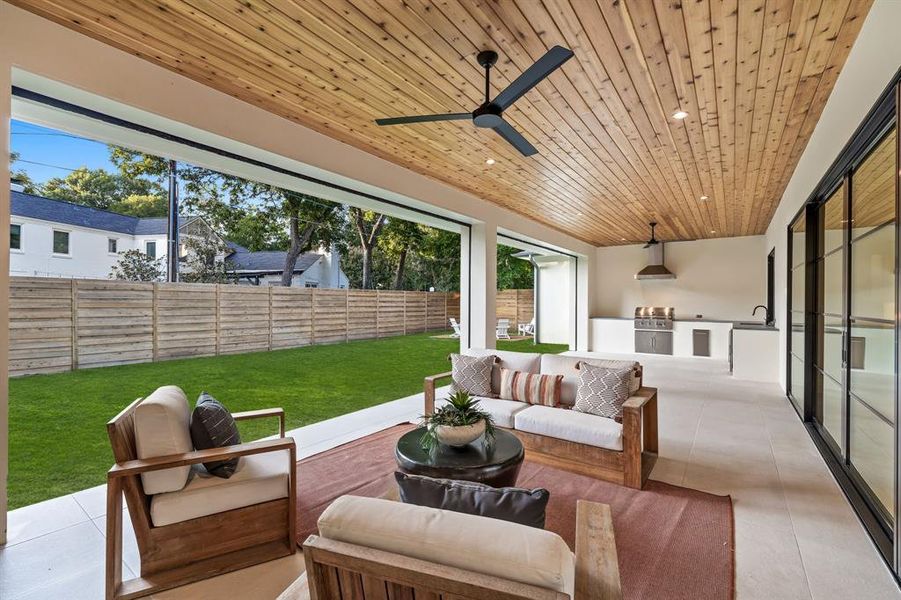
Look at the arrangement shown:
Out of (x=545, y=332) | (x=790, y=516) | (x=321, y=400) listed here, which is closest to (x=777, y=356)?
(x=790, y=516)

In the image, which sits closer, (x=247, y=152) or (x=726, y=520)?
(x=726, y=520)

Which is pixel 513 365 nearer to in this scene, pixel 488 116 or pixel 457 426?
pixel 457 426

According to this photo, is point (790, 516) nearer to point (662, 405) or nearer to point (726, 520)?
point (726, 520)

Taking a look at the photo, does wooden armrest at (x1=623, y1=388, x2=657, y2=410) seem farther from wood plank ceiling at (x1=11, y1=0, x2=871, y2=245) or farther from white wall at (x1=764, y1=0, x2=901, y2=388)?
wood plank ceiling at (x1=11, y1=0, x2=871, y2=245)

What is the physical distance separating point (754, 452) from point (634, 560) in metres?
2.33

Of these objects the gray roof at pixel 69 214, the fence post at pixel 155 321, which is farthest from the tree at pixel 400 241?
the fence post at pixel 155 321

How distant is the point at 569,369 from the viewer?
12.2 ft

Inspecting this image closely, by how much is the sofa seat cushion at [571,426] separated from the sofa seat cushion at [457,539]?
2.19 m

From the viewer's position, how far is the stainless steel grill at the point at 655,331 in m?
9.84

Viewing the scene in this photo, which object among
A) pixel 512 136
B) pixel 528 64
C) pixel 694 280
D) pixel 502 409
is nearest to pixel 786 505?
pixel 502 409

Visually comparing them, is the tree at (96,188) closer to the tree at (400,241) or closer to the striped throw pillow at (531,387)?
the striped throw pillow at (531,387)

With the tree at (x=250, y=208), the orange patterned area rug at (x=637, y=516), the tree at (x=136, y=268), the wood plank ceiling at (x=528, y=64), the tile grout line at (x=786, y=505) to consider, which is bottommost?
the tile grout line at (x=786, y=505)

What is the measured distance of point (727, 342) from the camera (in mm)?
9180

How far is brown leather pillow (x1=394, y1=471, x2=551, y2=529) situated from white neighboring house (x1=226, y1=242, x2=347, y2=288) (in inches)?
383
